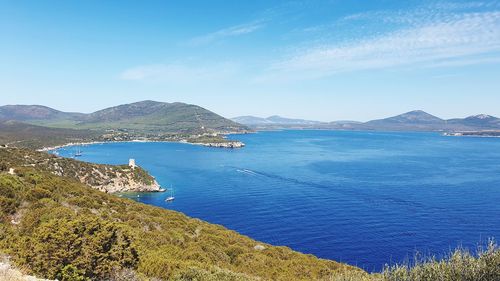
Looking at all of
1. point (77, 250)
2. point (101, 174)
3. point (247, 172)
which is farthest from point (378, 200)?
point (77, 250)

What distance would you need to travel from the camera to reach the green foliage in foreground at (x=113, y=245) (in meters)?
18.7

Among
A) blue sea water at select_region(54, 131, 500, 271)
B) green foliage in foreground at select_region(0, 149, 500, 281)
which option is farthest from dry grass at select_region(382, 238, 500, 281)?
blue sea water at select_region(54, 131, 500, 271)

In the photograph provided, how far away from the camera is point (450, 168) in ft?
482

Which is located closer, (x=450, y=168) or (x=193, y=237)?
(x=193, y=237)

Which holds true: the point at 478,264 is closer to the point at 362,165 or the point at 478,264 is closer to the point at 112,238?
the point at 112,238

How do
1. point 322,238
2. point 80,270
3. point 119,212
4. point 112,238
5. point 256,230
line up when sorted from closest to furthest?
point 80,270
point 112,238
point 119,212
point 322,238
point 256,230

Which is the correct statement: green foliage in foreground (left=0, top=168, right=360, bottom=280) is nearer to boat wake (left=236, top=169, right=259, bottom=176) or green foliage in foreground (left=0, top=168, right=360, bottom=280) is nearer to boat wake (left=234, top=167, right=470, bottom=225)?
boat wake (left=234, top=167, right=470, bottom=225)

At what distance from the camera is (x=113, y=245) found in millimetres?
20953

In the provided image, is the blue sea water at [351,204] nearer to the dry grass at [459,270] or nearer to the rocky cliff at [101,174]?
the rocky cliff at [101,174]

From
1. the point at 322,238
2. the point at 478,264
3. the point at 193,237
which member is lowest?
the point at 322,238

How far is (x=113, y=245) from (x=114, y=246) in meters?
0.15

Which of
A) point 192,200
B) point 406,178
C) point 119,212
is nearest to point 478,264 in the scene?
point 119,212

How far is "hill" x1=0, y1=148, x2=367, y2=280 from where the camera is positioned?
18719mm

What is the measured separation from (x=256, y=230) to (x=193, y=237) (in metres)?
37.6
